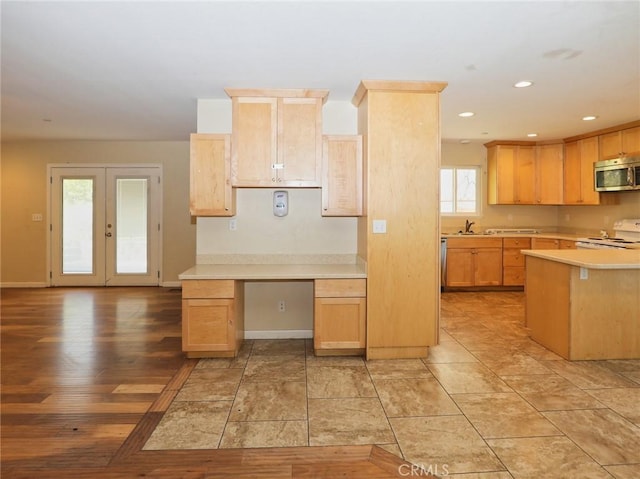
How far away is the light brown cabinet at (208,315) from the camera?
3.30 metres

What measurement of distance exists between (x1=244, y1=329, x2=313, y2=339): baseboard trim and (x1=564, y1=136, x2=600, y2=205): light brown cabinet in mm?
4588

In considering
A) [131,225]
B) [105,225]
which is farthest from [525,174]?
[105,225]

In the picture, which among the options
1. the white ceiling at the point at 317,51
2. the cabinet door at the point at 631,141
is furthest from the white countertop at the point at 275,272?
the cabinet door at the point at 631,141

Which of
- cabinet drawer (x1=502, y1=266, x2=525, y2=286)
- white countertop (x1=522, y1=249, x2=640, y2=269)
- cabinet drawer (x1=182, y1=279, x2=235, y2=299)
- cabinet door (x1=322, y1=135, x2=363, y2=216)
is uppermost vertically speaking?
cabinet door (x1=322, y1=135, x2=363, y2=216)

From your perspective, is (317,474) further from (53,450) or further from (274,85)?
(274,85)

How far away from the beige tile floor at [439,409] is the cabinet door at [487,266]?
249cm

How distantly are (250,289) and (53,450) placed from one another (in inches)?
82.2

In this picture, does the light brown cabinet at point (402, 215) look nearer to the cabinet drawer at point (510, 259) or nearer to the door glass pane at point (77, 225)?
the cabinet drawer at point (510, 259)

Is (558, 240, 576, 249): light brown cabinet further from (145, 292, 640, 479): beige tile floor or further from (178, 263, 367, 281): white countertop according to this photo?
(178, 263, 367, 281): white countertop

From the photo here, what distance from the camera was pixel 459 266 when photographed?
6.11m

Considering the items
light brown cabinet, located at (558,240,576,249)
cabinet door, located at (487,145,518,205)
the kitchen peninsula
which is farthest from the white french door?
light brown cabinet, located at (558,240,576,249)

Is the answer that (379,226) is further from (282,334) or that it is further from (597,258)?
(597,258)

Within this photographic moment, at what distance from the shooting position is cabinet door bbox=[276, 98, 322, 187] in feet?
11.6

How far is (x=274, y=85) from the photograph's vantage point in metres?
3.42
